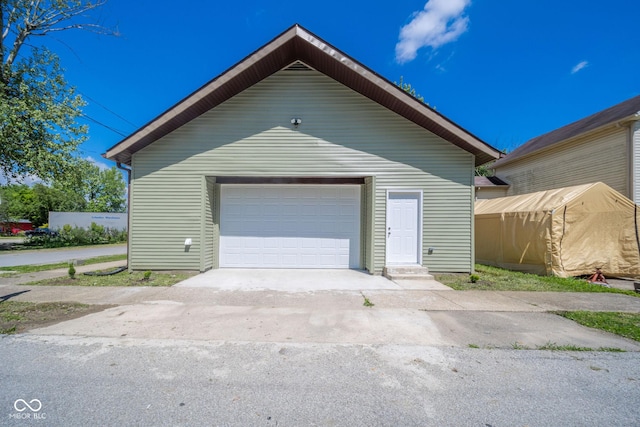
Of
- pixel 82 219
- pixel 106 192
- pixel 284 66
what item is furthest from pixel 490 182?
pixel 106 192

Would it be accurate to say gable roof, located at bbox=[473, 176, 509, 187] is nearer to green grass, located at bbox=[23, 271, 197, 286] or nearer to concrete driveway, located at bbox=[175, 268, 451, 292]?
Answer: concrete driveway, located at bbox=[175, 268, 451, 292]

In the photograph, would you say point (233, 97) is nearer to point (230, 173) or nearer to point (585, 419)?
point (230, 173)

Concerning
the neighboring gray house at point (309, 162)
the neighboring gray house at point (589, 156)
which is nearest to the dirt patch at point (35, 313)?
the neighboring gray house at point (309, 162)

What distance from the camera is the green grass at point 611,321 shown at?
4055 millimetres

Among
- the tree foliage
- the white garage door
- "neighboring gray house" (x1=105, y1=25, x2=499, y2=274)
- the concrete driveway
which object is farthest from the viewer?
the tree foliage

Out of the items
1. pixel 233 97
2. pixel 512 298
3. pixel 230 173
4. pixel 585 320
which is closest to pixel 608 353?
pixel 585 320

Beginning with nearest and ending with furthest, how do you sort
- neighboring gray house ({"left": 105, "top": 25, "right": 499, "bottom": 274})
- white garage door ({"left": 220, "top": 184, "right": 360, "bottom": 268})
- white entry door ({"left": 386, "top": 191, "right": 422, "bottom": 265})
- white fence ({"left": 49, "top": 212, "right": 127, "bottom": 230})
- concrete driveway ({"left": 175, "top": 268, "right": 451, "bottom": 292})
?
concrete driveway ({"left": 175, "top": 268, "right": 451, "bottom": 292}) < neighboring gray house ({"left": 105, "top": 25, "right": 499, "bottom": 274}) < white entry door ({"left": 386, "top": 191, "right": 422, "bottom": 265}) < white garage door ({"left": 220, "top": 184, "right": 360, "bottom": 268}) < white fence ({"left": 49, "top": 212, "right": 127, "bottom": 230})

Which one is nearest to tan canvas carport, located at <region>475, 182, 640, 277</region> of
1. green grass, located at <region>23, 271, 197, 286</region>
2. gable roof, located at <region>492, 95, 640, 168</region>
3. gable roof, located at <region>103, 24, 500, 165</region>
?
gable roof, located at <region>103, 24, 500, 165</region>

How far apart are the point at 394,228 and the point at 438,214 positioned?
4.29 ft

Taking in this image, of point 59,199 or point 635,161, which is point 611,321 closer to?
point 635,161

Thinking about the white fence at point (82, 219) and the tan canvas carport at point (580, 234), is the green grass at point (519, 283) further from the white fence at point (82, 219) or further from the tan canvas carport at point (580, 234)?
the white fence at point (82, 219)

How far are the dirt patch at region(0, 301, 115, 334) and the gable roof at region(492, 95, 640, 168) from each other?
1320cm

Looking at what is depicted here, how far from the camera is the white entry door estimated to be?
805 centimetres

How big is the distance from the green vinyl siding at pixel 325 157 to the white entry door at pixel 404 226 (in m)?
0.21
